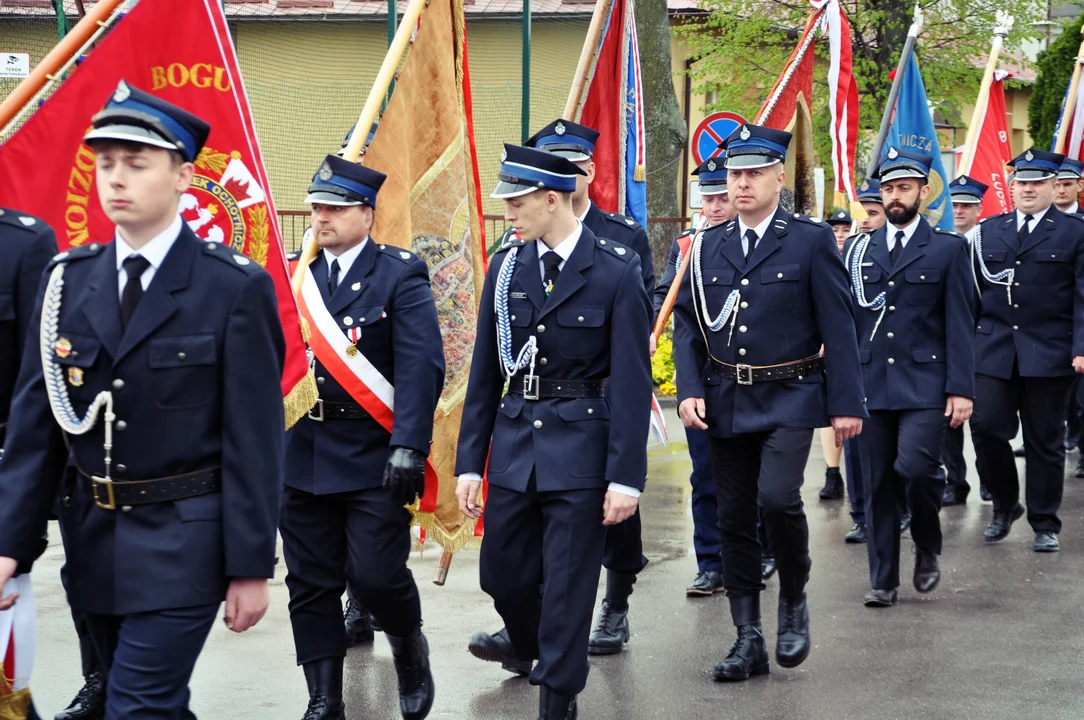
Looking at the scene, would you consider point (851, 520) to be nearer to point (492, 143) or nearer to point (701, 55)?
point (492, 143)

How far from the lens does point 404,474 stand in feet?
17.5

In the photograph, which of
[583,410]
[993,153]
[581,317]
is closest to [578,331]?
[581,317]

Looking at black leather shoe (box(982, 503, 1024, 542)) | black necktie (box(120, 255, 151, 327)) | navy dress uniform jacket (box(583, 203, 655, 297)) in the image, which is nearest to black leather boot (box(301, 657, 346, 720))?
black necktie (box(120, 255, 151, 327))

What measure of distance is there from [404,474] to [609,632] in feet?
5.93

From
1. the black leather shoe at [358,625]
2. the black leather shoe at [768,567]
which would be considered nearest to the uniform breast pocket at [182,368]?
the black leather shoe at [358,625]

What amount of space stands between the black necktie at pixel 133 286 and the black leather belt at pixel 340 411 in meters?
1.88

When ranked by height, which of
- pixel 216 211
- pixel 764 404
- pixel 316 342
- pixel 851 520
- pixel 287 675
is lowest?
pixel 851 520

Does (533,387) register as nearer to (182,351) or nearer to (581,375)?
(581,375)

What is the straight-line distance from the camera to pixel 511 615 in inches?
219

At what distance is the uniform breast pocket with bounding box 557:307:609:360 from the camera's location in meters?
5.38

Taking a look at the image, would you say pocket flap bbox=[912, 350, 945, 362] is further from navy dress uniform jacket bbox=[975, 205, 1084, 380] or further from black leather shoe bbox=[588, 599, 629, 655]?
black leather shoe bbox=[588, 599, 629, 655]

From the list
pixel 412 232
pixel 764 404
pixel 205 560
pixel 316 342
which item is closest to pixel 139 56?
pixel 316 342

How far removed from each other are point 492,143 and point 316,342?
12774mm

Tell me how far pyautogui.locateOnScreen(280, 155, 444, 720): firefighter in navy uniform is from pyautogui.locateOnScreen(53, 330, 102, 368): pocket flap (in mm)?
1720
